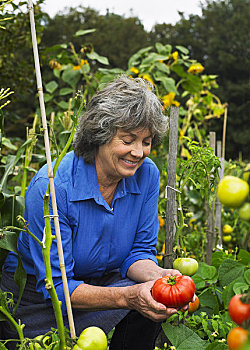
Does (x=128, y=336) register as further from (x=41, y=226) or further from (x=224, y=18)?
(x=224, y=18)

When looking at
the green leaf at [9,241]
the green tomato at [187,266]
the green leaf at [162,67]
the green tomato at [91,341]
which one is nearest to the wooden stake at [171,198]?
the green tomato at [187,266]

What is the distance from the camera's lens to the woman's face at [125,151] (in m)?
1.46

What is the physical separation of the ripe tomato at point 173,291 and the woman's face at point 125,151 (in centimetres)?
41

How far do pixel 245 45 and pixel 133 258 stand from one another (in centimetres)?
1144

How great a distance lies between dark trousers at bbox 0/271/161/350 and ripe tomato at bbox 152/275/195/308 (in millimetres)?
323

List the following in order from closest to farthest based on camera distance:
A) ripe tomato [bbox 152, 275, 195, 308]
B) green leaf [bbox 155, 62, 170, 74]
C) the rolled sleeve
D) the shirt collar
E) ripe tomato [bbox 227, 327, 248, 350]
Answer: ripe tomato [bbox 227, 327, 248, 350], ripe tomato [bbox 152, 275, 195, 308], the shirt collar, the rolled sleeve, green leaf [bbox 155, 62, 170, 74]

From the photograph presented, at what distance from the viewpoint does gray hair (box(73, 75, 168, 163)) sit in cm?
145

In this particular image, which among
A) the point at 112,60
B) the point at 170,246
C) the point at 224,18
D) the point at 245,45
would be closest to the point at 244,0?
the point at 224,18

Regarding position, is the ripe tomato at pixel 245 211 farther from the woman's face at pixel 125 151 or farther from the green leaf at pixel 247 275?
the green leaf at pixel 247 275

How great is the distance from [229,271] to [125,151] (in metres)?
0.73

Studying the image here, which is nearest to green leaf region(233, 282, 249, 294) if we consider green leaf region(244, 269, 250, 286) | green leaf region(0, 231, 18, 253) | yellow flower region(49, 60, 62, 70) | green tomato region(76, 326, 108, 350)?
green leaf region(244, 269, 250, 286)

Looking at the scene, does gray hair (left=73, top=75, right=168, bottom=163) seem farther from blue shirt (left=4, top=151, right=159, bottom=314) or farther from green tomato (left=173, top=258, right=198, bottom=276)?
green tomato (left=173, top=258, right=198, bottom=276)

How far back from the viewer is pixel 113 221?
1581 mm

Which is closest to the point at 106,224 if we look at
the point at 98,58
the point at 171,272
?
the point at 171,272
